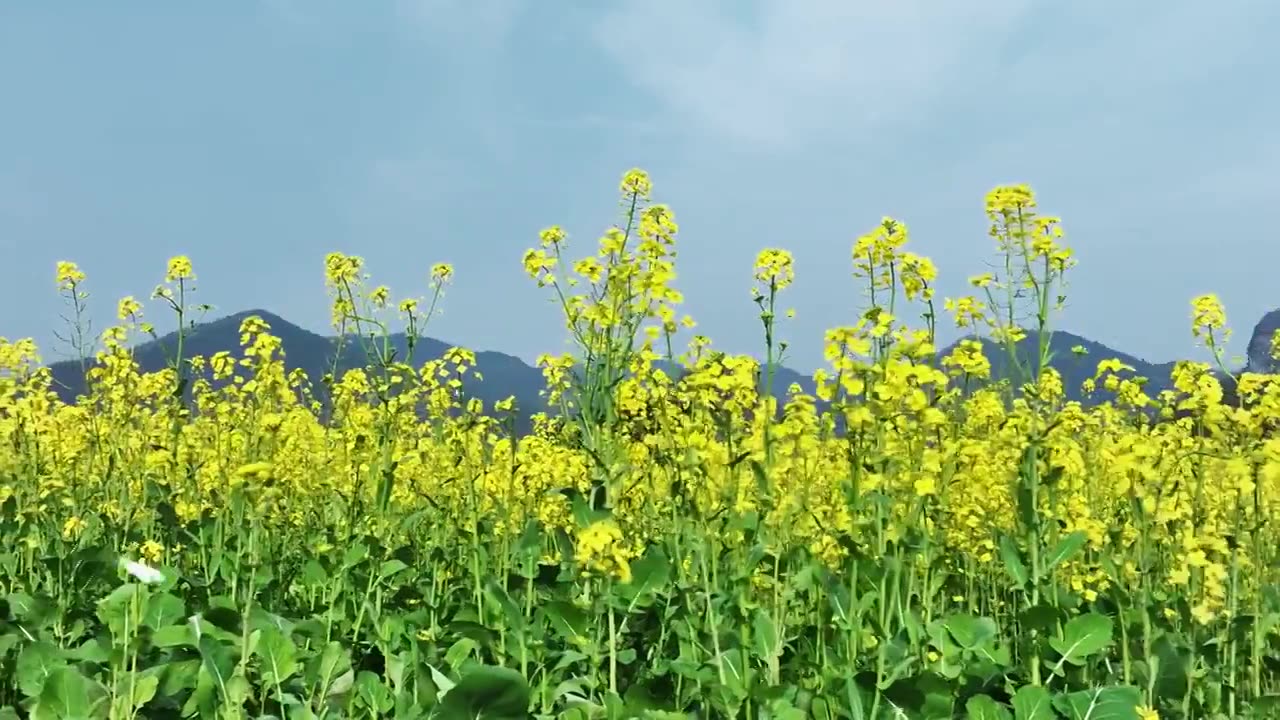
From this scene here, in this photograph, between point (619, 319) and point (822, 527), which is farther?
point (619, 319)

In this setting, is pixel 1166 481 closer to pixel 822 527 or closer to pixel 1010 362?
pixel 1010 362

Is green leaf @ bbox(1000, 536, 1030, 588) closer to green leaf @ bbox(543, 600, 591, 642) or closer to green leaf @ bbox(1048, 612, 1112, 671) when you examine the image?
green leaf @ bbox(1048, 612, 1112, 671)

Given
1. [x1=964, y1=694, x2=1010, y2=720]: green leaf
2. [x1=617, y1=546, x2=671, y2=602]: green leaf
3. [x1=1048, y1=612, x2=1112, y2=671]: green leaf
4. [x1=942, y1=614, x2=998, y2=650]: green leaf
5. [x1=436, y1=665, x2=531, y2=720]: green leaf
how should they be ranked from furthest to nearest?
[x1=617, y1=546, x2=671, y2=602]: green leaf, [x1=942, y1=614, x2=998, y2=650]: green leaf, [x1=1048, y1=612, x2=1112, y2=671]: green leaf, [x1=964, y1=694, x2=1010, y2=720]: green leaf, [x1=436, y1=665, x2=531, y2=720]: green leaf

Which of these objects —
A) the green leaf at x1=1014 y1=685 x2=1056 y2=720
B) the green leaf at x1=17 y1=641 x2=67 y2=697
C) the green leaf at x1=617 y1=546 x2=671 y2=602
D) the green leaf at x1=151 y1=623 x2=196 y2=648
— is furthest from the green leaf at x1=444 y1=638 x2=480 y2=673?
the green leaf at x1=1014 y1=685 x2=1056 y2=720

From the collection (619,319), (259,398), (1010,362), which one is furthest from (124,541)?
(1010,362)

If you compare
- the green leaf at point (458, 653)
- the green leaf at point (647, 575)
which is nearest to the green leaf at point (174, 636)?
the green leaf at point (458, 653)

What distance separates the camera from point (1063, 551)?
329 centimetres

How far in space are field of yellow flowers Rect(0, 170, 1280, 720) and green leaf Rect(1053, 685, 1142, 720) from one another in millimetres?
11

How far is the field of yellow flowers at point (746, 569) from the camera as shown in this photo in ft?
9.91

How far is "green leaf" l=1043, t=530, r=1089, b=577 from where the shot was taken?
319 cm

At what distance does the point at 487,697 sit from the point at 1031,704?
1653 mm

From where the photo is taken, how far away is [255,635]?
319cm

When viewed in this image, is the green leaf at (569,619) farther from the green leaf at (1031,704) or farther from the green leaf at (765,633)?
the green leaf at (1031,704)

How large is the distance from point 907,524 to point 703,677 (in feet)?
2.69
